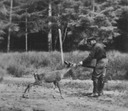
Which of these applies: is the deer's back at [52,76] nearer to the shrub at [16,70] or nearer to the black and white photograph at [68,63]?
the black and white photograph at [68,63]

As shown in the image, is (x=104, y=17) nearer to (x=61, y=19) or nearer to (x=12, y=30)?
(x=61, y=19)

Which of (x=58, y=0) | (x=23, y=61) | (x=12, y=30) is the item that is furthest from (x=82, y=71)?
(x=12, y=30)

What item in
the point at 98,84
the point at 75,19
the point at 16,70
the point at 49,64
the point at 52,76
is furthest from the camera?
the point at 75,19

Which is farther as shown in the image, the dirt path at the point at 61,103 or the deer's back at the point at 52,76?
the deer's back at the point at 52,76

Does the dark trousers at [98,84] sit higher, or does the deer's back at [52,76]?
the deer's back at [52,76]

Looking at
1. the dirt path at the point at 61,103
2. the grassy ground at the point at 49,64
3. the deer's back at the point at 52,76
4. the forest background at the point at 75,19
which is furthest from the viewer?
the forest background at the point at 75,19

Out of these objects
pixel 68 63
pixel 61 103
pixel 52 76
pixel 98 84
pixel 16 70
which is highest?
pixel 68 63

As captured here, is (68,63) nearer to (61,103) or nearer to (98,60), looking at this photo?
(98,60)

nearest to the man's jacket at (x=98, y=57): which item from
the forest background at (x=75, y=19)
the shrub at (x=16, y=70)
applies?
the shrub at (x=16, y=70)

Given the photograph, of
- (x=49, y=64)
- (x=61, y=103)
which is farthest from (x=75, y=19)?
(x=61, y=103)

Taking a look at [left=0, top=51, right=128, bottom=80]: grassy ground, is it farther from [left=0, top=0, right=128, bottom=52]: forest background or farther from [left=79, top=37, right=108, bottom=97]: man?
[left=79, top=37, right=108, bottom=97]: man

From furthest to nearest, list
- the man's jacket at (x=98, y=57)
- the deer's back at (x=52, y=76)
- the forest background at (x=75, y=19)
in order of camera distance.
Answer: the forest background at (x=75, y=19)
the man's jacket at (x=98, y=57)
the deer's back at (x=52, y=76)

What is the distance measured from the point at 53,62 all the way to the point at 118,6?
41.2 ft

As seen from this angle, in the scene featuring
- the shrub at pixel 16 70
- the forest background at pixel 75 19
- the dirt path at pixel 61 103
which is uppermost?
the forest background at pixel 75 19
